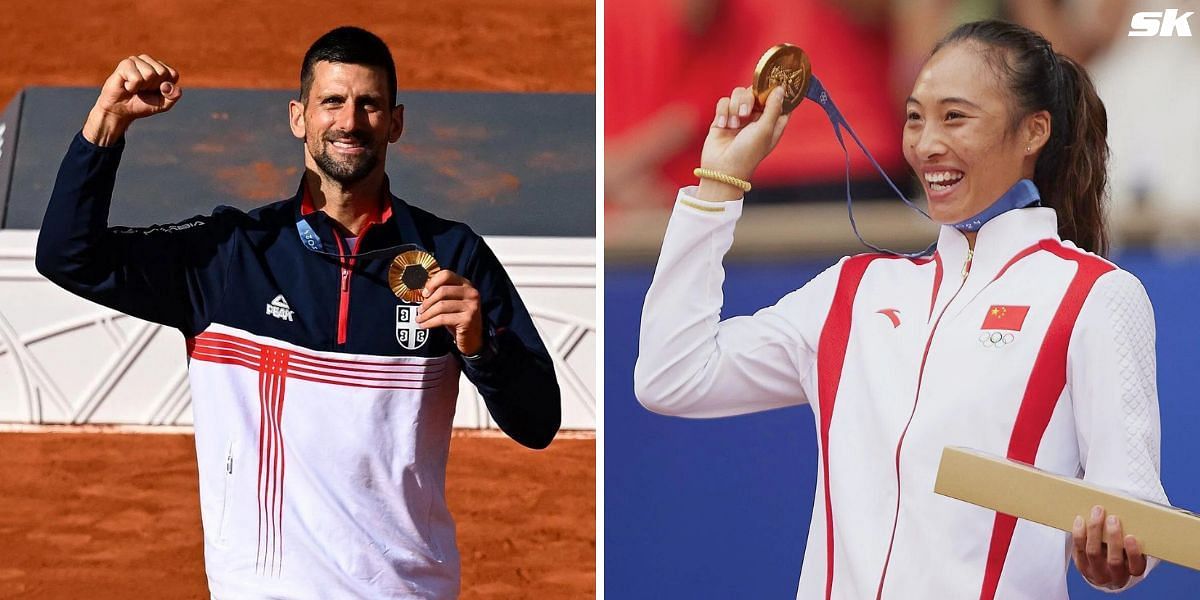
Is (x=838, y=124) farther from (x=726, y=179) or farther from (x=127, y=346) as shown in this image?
(x=127, y=346)

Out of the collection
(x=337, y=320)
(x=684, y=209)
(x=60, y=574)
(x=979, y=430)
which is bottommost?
(x=60, y=574)

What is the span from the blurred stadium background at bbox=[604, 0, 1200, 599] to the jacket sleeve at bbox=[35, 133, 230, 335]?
3.07 ft

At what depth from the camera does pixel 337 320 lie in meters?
3.17

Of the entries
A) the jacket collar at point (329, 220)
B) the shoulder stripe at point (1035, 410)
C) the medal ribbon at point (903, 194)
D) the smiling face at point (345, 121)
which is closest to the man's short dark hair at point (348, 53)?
the smiling face at point (345, 121)

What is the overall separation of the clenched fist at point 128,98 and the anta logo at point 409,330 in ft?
2.27

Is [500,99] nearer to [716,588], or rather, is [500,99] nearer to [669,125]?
[669,125]

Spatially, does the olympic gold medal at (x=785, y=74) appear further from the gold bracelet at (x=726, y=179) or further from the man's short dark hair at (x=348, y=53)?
the man's short dark hair at (x=348, y=53)

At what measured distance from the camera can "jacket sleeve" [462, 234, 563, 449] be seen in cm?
304

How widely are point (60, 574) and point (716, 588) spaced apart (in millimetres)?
2124

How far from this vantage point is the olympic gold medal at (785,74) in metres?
3.19

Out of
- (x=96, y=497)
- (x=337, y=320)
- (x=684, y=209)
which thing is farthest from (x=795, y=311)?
(x=96, y=497)

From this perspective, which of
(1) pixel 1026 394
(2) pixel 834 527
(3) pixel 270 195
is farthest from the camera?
(3) pixel 270 195
